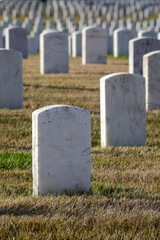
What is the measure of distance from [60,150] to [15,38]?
15.3m

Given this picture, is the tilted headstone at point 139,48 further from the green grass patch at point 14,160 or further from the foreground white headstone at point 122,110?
the green grass patch at point 14,160

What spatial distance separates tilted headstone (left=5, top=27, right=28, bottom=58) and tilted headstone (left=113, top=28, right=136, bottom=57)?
4.57 meters

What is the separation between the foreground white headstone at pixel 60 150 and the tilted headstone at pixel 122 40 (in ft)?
58.4

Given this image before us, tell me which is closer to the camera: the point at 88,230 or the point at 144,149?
the point at 88,230

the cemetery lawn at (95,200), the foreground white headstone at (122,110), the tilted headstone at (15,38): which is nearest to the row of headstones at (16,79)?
the cemetery lawn at (95,200)

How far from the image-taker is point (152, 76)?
25.7ft

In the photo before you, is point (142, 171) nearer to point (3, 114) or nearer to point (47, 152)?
point (47, 152)

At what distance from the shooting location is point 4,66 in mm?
7738

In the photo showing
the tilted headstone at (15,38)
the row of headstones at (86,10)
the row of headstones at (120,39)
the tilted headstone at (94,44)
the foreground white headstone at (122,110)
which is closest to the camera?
the foreground white headstone at (122,110)

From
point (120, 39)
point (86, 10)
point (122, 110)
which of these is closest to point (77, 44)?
point (120, 39)

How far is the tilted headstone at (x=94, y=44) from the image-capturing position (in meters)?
16.6

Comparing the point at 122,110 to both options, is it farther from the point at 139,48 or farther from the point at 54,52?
the point at 54,52

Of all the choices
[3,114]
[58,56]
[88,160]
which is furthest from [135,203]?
[58,56]

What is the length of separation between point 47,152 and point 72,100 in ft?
16.3
